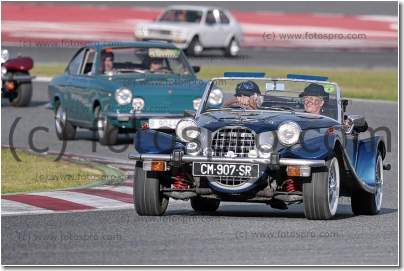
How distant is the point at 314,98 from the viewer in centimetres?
1227

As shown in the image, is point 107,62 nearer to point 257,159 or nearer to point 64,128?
point 64,128

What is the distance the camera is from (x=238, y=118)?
1156 cm

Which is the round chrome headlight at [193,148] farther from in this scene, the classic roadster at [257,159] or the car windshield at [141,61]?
the car windshield at [141,61]

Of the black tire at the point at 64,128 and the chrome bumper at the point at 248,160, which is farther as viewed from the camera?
the black tire at the point at 64,128

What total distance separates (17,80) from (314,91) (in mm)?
13282

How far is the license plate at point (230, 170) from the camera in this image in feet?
35.8

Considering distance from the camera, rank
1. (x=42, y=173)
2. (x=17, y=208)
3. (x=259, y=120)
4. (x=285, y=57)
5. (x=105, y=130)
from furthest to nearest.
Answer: (x=285, y=57), (x=105, y=130), (x=42, y=173), (x=17, y=208), (x=259, y=120)

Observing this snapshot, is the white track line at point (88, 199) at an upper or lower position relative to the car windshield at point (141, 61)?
lower

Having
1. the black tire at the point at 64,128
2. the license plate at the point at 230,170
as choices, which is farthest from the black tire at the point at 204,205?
the black tire at the point at 64,128

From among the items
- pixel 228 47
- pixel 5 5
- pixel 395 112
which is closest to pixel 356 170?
pixel 395 112

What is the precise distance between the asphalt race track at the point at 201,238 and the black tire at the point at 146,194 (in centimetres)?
12

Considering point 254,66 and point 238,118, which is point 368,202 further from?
point 254,66

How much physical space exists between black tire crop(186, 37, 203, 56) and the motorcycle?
13.4m

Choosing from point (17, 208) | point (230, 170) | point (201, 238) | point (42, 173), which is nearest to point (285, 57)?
point (42, 173)
